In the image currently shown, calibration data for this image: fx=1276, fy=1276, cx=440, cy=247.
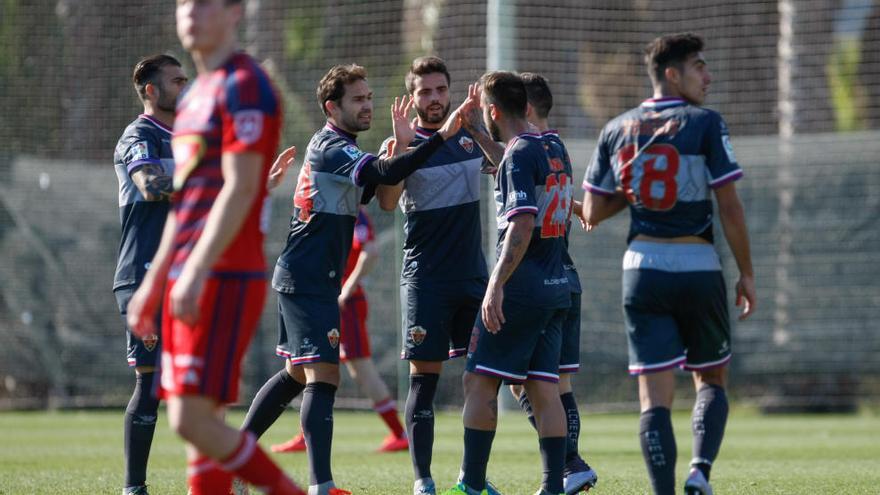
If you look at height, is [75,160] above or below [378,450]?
above

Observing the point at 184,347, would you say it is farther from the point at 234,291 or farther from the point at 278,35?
the point at 278,35

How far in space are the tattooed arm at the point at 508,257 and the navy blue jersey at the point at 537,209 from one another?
49 millimetres

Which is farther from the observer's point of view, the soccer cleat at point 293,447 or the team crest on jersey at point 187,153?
the soccer cleat at point 293,447

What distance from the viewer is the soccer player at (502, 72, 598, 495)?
22.2ft

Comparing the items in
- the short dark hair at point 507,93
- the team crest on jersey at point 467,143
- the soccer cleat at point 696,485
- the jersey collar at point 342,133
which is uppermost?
the short dark hair at point 507,93

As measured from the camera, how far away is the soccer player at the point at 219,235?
4.45 metres

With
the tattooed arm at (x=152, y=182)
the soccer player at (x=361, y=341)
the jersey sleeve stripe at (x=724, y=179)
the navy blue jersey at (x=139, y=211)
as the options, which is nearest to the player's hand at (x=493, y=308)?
the jersey sleeve stripe at (x=724, y=179)

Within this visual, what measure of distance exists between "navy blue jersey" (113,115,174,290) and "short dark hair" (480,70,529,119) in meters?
1.78

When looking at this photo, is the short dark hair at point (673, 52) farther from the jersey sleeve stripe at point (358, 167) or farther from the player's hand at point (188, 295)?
the player's hand at point (188, 295)

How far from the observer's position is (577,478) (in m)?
7.20

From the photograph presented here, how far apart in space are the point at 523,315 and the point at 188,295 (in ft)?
7.85

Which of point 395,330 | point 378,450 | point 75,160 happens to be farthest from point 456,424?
point 75,160

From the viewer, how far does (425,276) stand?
23.6 ft

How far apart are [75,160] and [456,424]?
9.14 meters
